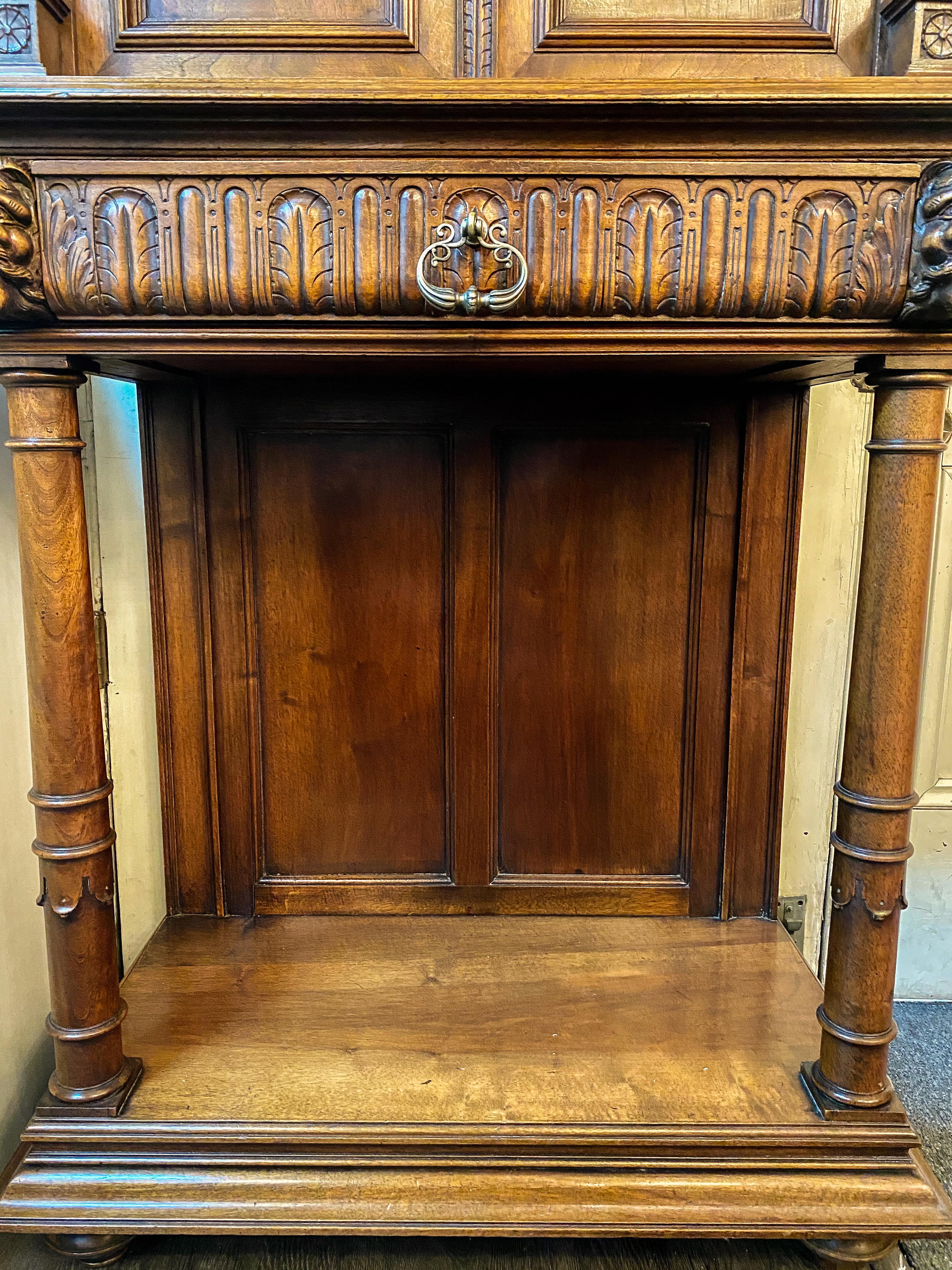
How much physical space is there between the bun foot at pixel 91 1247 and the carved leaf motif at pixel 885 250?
130 centimetres

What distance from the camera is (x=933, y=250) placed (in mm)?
894

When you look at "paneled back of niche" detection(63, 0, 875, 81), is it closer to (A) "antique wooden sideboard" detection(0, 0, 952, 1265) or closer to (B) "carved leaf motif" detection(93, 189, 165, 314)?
(A) "antique wooden sideboard" detection(0, 0, 952, 1265)

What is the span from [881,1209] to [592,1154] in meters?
0.32

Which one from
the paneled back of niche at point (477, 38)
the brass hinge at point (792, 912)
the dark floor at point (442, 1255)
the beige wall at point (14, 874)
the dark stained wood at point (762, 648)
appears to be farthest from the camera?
the brass hinge at point (792, 912)

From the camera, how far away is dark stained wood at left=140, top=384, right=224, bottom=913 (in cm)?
139

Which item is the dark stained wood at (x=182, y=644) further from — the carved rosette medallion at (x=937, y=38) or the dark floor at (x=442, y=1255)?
the carved rosette medallion at (x=937, y=38)

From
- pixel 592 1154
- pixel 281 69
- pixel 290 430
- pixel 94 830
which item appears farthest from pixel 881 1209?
pixel 281 69

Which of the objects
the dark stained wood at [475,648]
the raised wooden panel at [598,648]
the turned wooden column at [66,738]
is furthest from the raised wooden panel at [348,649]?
the turned wooden column at [66,738]

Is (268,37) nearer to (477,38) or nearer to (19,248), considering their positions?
(477,38)

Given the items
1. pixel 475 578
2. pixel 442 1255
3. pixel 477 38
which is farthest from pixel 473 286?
pixel 442 1255

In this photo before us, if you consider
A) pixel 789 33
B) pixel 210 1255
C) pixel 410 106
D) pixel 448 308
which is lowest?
pixel 210 1255

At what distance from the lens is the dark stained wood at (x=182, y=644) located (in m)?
1.39

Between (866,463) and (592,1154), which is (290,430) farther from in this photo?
(592,1154)

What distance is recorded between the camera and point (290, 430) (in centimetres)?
139
